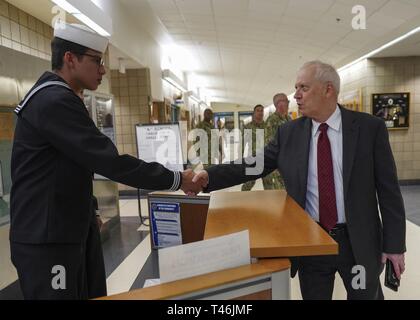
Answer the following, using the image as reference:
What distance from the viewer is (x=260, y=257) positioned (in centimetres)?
92

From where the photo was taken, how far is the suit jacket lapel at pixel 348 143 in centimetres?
139

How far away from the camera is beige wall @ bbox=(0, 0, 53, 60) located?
2902 millimetres

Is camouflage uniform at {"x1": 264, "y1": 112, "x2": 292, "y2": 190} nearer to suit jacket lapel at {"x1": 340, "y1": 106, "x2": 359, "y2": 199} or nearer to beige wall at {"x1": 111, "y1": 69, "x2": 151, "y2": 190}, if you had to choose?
suit jacket lapel at {"x1": 340, "y1": 106, "x2": 359, "y2": 199}

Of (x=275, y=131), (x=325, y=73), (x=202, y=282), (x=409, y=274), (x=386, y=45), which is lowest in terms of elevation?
(x=409, y=274)

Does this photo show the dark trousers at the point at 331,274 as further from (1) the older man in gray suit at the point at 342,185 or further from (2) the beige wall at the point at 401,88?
(2) the beige wall at the point at 401,88

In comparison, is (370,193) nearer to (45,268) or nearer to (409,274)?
(45,268)

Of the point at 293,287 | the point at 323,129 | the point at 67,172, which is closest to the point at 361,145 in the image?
the point at 323,129

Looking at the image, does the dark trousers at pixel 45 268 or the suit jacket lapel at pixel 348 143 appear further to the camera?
the suit jacket lapel at pixel 348 143

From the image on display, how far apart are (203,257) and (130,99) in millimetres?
6311

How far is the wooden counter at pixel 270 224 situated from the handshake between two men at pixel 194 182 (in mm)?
88

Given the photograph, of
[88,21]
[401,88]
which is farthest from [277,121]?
[401,88]

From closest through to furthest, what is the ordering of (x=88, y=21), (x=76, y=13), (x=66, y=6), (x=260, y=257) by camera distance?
1. (x=260, y=257)
2. (x=66, y=6)
3. (x=76, y=13)
4. (x=88, y=21)

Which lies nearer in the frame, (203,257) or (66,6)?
(203,257)

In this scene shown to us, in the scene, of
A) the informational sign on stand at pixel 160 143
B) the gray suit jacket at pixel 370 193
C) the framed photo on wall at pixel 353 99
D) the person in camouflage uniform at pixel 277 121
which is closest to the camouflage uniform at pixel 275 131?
the person in camouflage uniform at pixel 277 121
